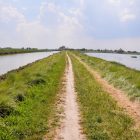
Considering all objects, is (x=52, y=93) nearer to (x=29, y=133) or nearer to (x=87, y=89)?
(x=87, y=89)

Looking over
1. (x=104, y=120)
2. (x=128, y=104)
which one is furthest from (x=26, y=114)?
(x=128, y=104)

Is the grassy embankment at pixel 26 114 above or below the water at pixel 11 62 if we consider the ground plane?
above

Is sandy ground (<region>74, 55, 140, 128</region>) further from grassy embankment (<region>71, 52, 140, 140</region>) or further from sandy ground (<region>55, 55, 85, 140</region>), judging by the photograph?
sandy ground (<region>55, 55, 85, 140</region>)

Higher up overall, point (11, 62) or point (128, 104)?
point (128, 104)

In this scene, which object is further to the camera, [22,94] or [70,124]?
[22,94]

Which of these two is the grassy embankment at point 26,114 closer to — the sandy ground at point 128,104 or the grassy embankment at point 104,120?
the grassy embankment at point 104,120

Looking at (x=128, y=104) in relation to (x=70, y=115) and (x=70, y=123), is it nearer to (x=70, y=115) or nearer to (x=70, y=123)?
(x=70, y=115)

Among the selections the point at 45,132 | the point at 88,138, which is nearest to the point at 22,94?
the point at 45,132

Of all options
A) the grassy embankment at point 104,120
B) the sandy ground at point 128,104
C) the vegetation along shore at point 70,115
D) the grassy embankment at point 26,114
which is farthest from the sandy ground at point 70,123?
the sandy ground at point 128,104

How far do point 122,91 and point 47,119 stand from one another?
10556 mm

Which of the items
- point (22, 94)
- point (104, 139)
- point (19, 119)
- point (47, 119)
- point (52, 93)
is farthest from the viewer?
point (52, 93)

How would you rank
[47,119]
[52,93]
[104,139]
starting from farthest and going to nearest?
[52,93], [47,119], [104,139]

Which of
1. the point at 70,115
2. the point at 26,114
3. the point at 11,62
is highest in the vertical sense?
the point at 26,114

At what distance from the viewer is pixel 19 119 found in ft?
45.2
